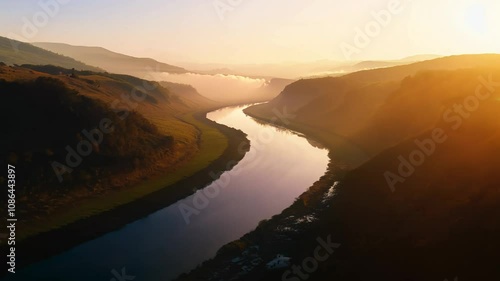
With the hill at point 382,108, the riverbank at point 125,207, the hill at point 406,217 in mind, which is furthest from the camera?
the hill at point 382,108

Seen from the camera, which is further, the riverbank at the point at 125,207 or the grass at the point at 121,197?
the grass at the point at 121,197

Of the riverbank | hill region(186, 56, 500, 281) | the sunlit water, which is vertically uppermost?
the riverbank

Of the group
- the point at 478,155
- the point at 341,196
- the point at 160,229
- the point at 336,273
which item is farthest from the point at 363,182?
the point at 160,229

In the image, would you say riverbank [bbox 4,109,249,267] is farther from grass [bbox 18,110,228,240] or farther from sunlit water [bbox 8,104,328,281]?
sunlit water [bbox 8,104,328,281]

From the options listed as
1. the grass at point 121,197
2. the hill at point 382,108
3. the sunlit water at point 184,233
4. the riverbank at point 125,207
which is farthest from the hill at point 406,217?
the grass at point 121,197

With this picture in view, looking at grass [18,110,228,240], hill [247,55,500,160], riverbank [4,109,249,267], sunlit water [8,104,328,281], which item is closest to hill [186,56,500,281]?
sunlit water [8,104,328,281]

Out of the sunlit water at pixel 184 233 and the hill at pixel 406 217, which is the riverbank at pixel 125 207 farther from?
the hill at pixel 406 217

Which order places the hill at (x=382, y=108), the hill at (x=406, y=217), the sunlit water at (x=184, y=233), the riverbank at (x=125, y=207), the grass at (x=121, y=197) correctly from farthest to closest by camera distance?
the hill at (x=382, y=108), the grass at (x=121, y=197), the riverbank at (x=125, y=207), the sunlit water at (x=184, y=233), the hill at (x=406, y=217)
